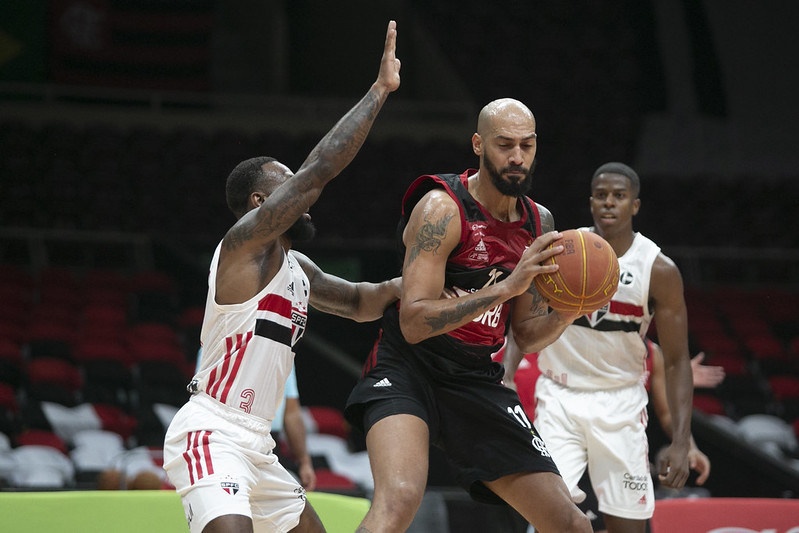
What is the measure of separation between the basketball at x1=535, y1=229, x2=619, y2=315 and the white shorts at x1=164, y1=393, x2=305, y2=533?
121cm

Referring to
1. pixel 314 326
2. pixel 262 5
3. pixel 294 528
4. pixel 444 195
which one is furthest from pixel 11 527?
pixel 262 5

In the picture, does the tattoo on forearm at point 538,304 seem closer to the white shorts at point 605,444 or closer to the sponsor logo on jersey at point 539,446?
the sponsor logo on jersey at point 539,446

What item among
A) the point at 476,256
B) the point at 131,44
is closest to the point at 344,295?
the point at 476,256

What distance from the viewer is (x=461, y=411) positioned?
389cm

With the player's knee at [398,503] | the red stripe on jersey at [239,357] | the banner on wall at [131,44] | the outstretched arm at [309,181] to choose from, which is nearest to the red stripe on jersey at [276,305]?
the red stripe on jersey at [239,357]

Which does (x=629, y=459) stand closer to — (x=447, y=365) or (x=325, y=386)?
(x=447, y=365)

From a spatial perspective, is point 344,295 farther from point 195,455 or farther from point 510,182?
point 195,455

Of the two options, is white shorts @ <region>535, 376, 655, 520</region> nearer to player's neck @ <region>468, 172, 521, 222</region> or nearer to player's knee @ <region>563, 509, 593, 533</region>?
player's knee @ <region>563, 509, 593, 533</region>

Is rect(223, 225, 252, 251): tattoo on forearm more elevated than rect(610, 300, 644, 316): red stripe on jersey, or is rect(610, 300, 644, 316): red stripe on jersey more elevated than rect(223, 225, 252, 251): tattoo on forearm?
rect(223, 225, 252, 251): tattoo on forearm

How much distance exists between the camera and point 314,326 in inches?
431

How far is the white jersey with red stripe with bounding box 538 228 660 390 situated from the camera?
16.3 ft

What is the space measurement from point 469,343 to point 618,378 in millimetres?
1428

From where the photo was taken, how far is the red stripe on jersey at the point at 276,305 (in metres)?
3.68

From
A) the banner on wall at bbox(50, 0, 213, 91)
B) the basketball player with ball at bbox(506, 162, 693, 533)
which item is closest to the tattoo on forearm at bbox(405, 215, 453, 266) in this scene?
the basketball player with ball at bbox(506, 162, 693, 533)
